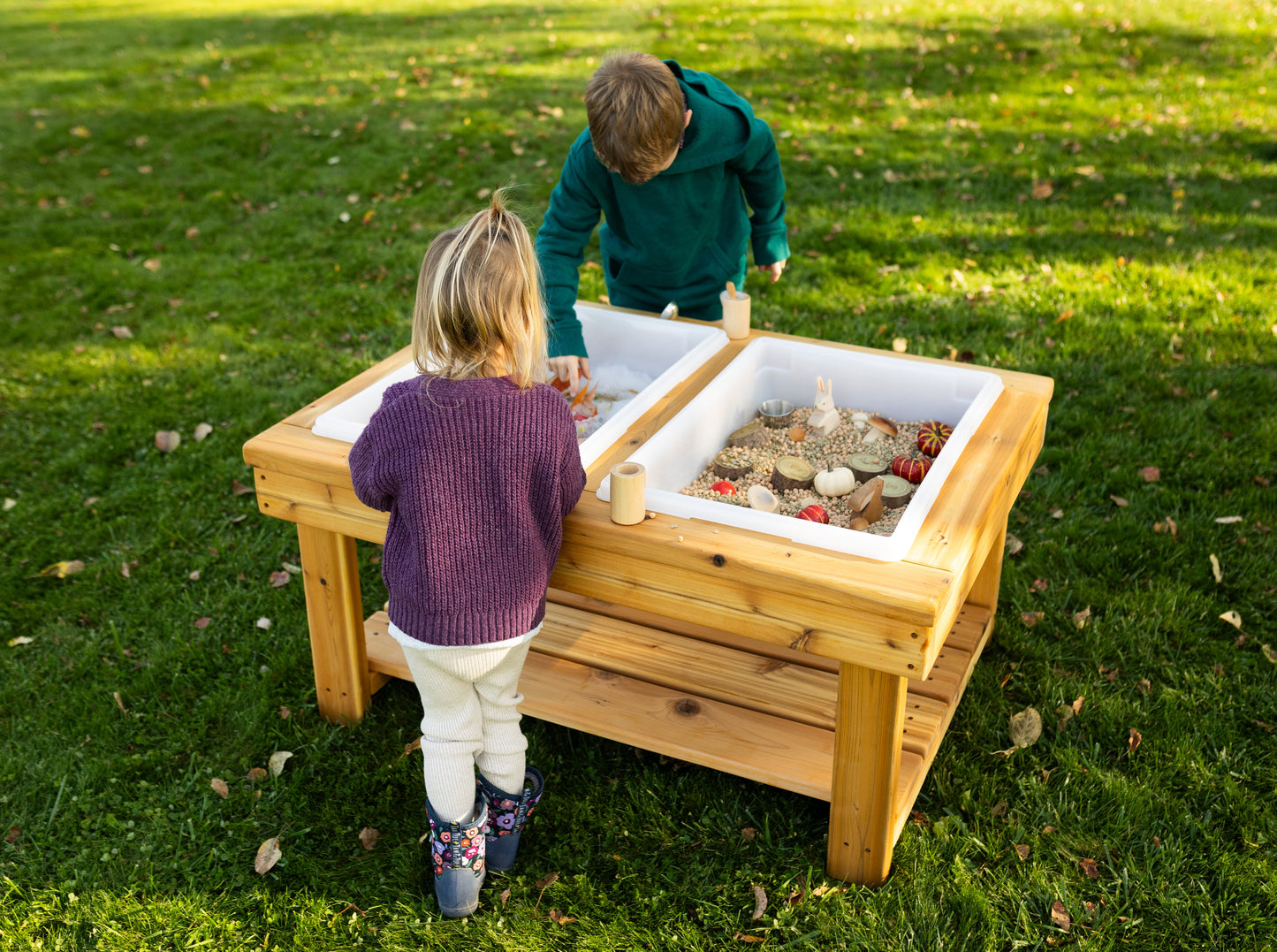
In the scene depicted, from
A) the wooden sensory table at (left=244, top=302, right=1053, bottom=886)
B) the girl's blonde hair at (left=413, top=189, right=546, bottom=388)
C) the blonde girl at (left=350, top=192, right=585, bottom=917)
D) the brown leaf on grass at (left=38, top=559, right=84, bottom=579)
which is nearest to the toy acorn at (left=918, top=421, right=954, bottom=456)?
the wooden sensory table at (left=244, top=302, right=1053, bottom=886)

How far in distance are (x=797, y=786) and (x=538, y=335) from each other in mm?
1101

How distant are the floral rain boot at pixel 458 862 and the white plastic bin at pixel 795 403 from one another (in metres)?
0.72

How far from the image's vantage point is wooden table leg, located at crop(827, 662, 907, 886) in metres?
1.98

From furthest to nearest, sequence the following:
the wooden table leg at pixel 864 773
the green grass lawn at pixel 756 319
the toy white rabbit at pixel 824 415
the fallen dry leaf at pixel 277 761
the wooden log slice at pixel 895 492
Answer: the toy white rabbit at pixel 824 415 < the fallen dry leaf at pixel 277 761 < the wooden log slice at pixel 895 492 < the green grass lawn at pixel 756 319 < the wooden table leg at pixel 864 773

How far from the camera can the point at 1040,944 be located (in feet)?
6.84

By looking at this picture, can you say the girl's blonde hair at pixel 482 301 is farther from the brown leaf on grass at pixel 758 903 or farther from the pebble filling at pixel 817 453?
the brown leaf on grass at pixel 758 903

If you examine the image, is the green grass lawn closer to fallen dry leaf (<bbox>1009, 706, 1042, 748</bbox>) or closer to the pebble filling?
fallen dry leaf (<bbox>1009, 706, 1042, 748</bbox>)

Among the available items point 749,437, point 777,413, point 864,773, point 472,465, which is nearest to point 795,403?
point 777,413

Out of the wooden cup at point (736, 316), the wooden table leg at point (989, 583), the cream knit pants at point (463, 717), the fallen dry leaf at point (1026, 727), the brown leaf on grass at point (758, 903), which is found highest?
the wooden cup at point (736, 316)

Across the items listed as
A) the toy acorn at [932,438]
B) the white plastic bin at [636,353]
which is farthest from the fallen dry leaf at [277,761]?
the toy acorn at [932,438]

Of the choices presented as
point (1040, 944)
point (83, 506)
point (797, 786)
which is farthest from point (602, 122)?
point (83, 506)

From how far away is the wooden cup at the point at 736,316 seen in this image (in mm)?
2785

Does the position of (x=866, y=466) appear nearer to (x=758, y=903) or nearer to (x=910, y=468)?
(x=910, y=468)

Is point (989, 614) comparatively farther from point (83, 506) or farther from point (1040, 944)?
point (83, 506)
